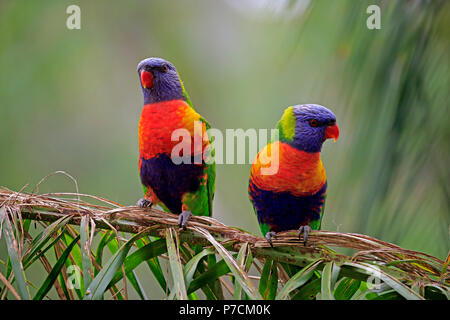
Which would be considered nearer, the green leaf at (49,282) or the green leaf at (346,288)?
the green leaf at (49,282)

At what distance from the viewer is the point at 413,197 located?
4.28ft

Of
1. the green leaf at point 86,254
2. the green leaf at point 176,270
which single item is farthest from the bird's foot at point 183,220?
the green leaf at point 86,254

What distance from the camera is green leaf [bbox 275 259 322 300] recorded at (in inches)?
44.0

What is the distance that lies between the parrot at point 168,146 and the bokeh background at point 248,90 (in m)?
0.57

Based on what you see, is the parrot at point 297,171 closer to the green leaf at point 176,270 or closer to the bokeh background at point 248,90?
the bokeh background at point 248,90

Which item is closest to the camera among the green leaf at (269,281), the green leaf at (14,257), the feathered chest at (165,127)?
the green leaf at (14,257)

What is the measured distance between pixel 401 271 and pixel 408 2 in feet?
2.79

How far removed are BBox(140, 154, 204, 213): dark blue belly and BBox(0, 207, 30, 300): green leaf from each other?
2.67 feet

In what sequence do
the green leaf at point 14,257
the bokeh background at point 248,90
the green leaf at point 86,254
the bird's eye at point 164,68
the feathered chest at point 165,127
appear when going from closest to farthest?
the green leaf at point 14,257 < the green leaf at point 86,254 < the bokeh background at point 248,90 < the feathered chest at point 165,127 < the bird's eye at point 164,68

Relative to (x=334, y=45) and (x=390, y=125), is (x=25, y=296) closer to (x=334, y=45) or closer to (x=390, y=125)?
(x=390, y=125)

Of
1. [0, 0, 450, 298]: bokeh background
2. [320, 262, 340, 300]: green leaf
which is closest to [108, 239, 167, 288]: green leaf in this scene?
[320, 262, 340, 300]: green leaf

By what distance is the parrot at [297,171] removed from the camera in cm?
202

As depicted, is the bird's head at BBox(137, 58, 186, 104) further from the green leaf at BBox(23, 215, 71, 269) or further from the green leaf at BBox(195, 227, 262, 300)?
the green leaf at BBox(195, 227, 262, 300)

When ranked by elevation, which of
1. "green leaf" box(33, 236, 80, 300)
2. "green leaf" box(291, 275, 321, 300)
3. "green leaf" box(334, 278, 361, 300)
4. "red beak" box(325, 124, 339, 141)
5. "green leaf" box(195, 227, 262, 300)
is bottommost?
"green leaf" box(334, 278, 361, 300)
